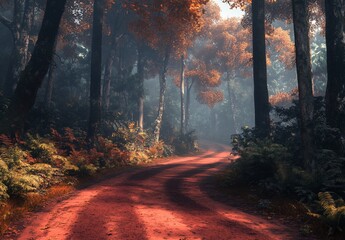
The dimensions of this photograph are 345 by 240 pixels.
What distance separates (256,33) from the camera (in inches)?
655

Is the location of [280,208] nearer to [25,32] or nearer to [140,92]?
[25,32]

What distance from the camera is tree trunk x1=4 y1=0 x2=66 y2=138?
38.4 ft

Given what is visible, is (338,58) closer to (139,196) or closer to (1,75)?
(139,196)

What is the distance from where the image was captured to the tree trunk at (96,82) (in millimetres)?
17062

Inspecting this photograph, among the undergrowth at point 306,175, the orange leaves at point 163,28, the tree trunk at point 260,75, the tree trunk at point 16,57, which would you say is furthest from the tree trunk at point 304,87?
the tree trunk at point 16,57

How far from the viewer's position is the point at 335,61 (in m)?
11.0

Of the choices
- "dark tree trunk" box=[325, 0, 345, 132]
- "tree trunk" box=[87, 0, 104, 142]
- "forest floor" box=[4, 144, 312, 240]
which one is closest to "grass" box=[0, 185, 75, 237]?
"forest floor" box=[4, 144, 312, 240]

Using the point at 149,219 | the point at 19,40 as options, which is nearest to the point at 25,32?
the point at 19,40

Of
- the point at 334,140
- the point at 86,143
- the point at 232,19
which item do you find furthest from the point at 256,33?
the point at 232,19

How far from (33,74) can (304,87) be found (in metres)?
9.87

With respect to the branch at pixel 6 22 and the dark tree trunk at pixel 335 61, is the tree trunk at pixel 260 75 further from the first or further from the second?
the branch at pixel 6 22

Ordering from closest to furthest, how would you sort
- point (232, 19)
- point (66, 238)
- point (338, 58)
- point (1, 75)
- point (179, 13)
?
1. point (66, 238)
2. point (338, 58)
3. point (179, 13)
4. point (1, 75)
5. point (232, 19)

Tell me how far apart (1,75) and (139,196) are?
21.4m

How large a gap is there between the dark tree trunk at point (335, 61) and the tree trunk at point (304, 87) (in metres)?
2.39
